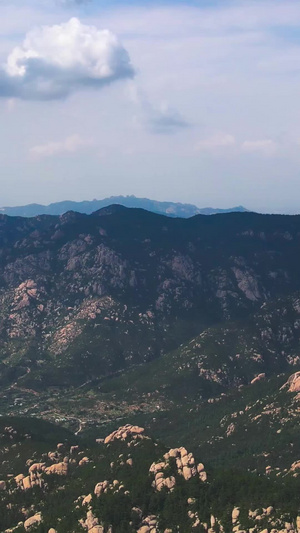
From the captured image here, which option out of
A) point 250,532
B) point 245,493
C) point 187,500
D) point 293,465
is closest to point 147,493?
point 187,500

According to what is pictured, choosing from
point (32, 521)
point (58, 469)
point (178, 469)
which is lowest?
point (32, 521)

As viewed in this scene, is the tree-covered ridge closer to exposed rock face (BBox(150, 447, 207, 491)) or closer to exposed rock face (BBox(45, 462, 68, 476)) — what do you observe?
exposed rock face (BBox(150, 447, 207, 491))

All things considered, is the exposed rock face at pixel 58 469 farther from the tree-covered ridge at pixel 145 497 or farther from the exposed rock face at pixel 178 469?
the exposed rock face at pixel 178 469

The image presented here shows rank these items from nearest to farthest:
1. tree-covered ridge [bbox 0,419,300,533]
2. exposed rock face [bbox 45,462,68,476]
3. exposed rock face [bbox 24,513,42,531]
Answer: tree-covered ridge [bbox 0,419,300,533] < exposed rock face [bbox 24,513,42,531] < exposed rock face [bbox 45,462,68,476]

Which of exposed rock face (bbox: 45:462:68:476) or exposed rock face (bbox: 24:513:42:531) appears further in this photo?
exposed rock face (bbox: 45:462:68:476)

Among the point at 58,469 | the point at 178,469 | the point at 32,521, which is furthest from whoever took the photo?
the point at 58,469

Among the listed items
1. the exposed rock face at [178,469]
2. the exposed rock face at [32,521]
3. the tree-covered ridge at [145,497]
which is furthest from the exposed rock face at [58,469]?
the exposed rock face at [178,469]

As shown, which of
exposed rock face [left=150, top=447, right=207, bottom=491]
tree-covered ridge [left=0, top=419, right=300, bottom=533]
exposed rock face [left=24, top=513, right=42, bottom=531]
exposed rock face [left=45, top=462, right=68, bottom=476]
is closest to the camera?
tree-covered ridge [left=0, top=419, right=300, bottom=533]

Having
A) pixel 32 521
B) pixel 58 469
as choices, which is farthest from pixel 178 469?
pixel 58 469

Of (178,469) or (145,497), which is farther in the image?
(178,469)

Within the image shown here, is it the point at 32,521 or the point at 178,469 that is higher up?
the point at 178,469

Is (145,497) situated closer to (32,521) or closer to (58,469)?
(32,521)

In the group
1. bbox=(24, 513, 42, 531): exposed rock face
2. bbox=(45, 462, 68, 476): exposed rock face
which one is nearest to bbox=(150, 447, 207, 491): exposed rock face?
bbox=(24, 513, 42, 531): exposed rock face
